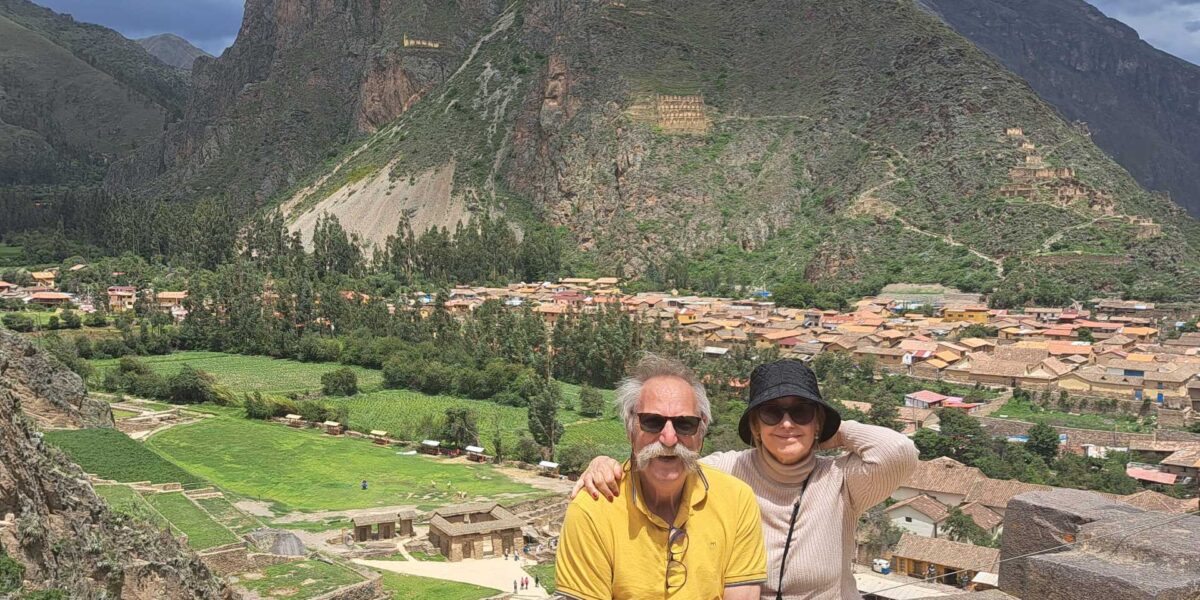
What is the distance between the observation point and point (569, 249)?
99938mm

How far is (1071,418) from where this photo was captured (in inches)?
1746

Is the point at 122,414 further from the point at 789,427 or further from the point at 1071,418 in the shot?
the point at 789,427

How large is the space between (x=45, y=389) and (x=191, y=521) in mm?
8490

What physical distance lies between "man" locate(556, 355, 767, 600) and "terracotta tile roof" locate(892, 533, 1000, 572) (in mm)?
22623

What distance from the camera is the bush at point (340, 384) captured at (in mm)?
52000

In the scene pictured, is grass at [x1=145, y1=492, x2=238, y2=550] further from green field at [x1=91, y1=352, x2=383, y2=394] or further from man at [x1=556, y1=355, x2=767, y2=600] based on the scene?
green field at [x1=91, y1=352, x2=383, y2=394]

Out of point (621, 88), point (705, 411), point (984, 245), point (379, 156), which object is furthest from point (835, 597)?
point (379, 156)

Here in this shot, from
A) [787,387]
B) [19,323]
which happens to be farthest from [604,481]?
[19,323]

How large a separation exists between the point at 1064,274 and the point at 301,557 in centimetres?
6478

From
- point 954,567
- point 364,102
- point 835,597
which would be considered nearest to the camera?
point 835,597


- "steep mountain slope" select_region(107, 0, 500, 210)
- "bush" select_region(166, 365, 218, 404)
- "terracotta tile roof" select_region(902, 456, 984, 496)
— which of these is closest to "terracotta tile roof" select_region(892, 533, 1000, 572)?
"terracotta tile roof" select_region(902, 456, 984, 496)

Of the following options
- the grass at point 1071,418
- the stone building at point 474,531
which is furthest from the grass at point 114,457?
the grass at point 1071,418

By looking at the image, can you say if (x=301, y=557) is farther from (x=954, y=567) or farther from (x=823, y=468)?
(x=823, y=468)

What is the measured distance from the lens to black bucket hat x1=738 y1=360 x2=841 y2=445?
4139mm
